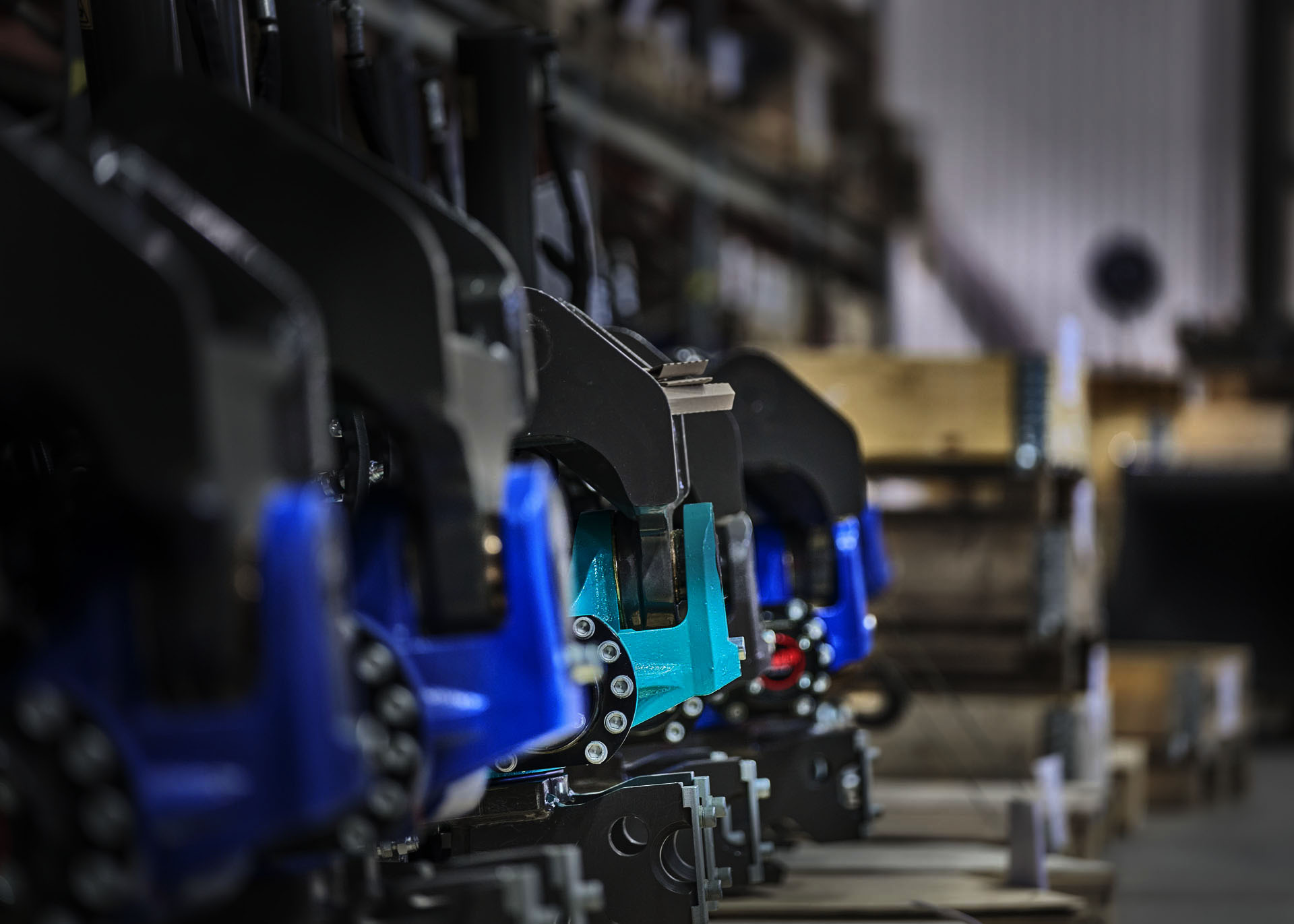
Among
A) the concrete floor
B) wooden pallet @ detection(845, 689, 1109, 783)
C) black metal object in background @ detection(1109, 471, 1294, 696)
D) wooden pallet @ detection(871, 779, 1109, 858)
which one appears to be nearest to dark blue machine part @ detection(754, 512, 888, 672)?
wooden pallet @ detection(871, 779, 1109, 858)

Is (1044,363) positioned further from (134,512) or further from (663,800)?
(134,512)

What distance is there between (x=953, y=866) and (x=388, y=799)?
78.7 inches

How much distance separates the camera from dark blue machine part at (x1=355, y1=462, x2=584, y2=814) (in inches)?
46.6

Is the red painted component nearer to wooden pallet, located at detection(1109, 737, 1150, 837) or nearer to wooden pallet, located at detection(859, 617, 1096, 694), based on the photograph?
wooden pallet, located at detection(859, 617, 1096, 694)

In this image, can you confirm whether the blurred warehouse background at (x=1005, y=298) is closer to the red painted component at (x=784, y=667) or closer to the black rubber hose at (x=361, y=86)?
the black rubber hose at (x=361, y=86)

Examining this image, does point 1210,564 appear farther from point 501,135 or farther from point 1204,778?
point 501,135

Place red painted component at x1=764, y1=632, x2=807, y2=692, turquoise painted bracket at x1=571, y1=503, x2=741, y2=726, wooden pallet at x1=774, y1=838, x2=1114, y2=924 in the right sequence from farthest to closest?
wooden pallet at x1=774, y1=838, x2=1114, y2=924 → red painted component at x1=764, y1=632, x2=807, y2=692 → turquoise painted bracket at x1=571, y1=503, x2=741, y2=726

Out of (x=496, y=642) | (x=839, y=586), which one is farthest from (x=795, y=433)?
(x=496, y=642)

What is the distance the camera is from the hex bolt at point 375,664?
109 cm

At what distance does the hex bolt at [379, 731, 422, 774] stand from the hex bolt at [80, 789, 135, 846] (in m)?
0.22

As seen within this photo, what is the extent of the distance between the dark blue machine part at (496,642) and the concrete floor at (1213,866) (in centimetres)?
306

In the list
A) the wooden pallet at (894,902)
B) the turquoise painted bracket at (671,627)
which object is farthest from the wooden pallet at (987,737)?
the turquoise painted bracket at (671,627)

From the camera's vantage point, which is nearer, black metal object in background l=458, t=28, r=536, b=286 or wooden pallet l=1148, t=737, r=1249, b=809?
black metal object in background l=458, t=28, r=536, b=286

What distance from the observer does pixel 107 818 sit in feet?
2.97
